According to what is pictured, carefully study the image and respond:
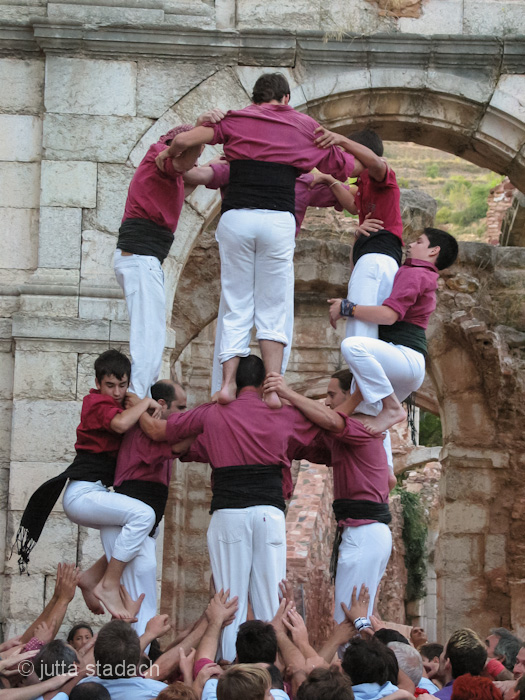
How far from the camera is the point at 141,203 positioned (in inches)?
298

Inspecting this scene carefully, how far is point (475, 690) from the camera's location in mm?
5336

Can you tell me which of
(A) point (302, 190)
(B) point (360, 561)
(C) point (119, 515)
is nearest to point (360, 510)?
(B) point (360, 561)

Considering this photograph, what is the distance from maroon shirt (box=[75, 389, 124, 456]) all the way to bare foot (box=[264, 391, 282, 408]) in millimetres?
843

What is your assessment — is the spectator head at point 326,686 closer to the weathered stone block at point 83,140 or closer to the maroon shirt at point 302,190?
the maroon shirt at point 302,190

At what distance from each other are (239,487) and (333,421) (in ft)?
2.06

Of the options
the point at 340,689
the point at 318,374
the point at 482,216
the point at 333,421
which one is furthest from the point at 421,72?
the point at 482,216

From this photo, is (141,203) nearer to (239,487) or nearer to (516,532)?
(239,487)

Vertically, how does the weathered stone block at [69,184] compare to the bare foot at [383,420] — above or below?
above

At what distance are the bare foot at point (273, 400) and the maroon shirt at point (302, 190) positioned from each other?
3.86ft

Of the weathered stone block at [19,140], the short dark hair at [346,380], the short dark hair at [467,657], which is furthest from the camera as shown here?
the weathered stone block at [19,140]

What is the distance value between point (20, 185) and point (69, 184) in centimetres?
42

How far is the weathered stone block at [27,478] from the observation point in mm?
8672

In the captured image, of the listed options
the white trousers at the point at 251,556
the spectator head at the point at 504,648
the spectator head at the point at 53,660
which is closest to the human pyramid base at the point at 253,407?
the white trousers at the point at 251,556

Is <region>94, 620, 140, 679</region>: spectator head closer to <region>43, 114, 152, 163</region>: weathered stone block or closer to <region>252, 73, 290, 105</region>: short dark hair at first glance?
<region>252, 73, 290, 105</region>: short dark hair
